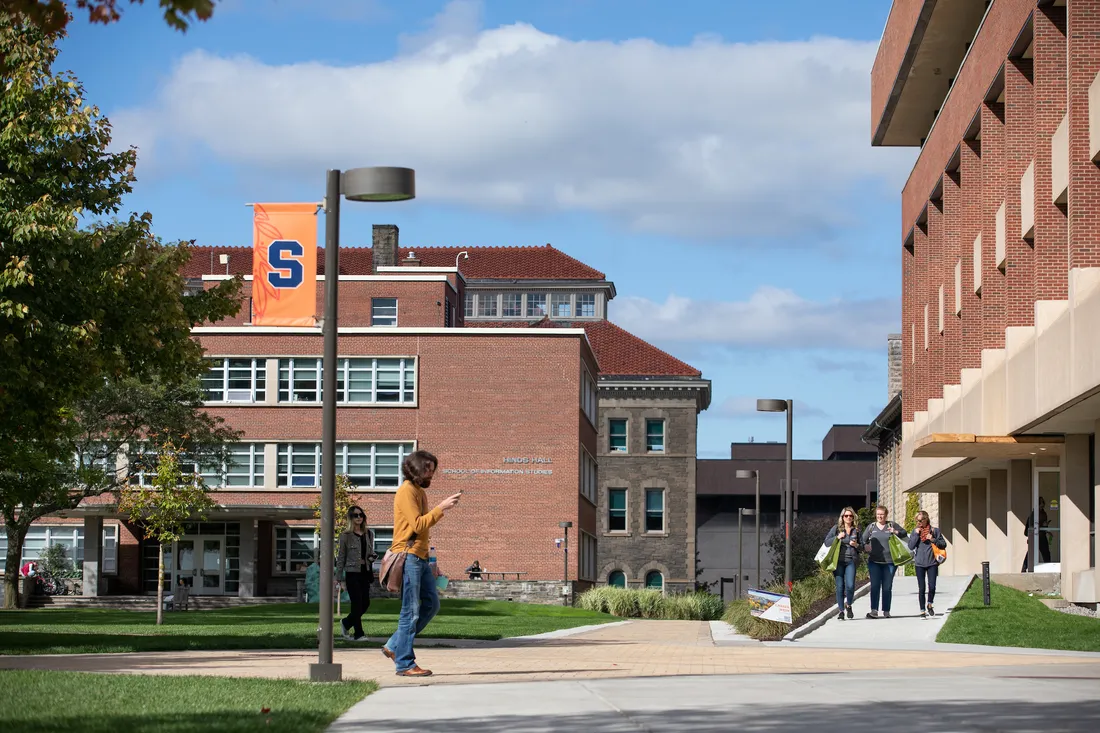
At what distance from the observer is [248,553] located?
62.6 metres

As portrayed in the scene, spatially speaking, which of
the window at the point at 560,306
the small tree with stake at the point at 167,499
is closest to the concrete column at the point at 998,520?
the small tree with stake at the point at 167,499

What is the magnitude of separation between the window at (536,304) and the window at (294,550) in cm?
3709

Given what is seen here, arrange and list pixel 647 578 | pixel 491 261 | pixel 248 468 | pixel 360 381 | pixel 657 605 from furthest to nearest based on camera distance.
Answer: pixel 491 261, pixel 647 578, pixel 248 468, pixel 360 381, pixel 657 605

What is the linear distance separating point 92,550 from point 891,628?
45.9 metres

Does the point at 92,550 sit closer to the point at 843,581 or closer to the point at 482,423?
the point at 482,423

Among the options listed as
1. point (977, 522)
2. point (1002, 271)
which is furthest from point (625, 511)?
point (1002, 271)

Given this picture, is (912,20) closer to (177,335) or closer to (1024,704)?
(177,335)

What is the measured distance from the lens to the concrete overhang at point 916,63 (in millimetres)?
41750

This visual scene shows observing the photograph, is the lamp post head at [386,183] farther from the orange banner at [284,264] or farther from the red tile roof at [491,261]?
the red tile roof at [491,261]

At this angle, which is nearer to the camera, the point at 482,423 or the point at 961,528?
the point at 961,528

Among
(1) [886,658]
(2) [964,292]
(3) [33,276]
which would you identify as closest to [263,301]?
(3) [33,276]

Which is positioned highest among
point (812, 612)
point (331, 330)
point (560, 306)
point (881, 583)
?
point (560, 306)

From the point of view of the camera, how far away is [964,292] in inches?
1534

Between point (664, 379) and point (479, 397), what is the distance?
2616 cm
